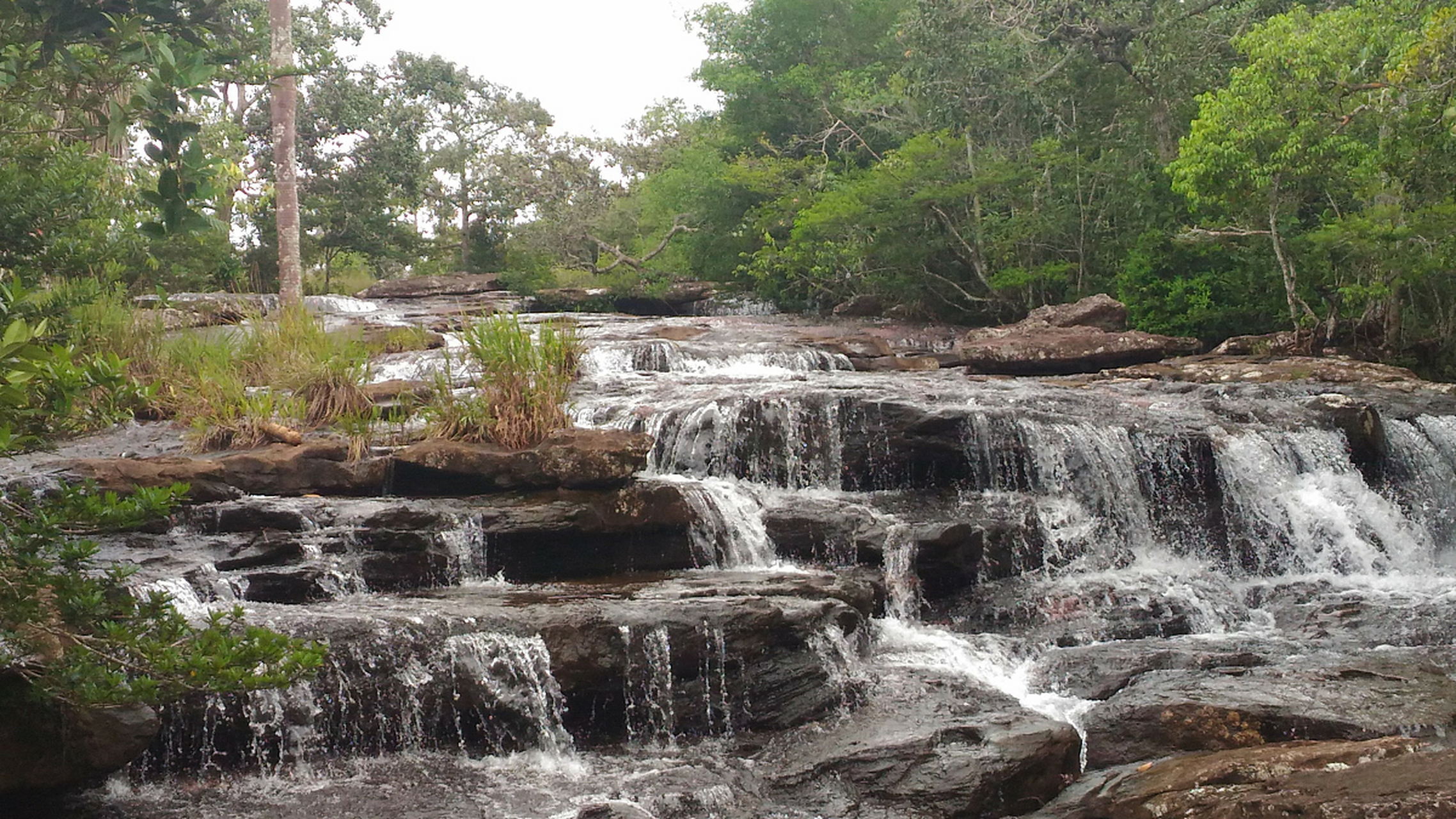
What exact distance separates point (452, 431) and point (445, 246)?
26.4 m

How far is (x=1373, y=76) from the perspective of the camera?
41.4 ft

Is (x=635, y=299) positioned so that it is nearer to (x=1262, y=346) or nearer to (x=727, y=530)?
(x=1262, y=346)

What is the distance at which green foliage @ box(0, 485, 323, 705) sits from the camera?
3.40 m

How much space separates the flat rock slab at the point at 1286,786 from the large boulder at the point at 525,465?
13.2ft

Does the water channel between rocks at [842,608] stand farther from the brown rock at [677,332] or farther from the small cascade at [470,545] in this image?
the brown rock at [677,332]

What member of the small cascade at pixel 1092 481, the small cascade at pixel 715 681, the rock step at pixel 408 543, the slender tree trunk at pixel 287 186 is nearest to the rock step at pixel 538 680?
the small cascade at pixel 715 681

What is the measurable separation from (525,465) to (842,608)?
8.80ft

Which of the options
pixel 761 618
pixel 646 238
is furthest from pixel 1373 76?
pixel 646 238

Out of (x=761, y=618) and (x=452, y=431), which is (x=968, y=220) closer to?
(x=452, y=431)

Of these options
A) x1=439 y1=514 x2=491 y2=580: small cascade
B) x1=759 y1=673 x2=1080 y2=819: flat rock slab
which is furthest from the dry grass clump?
x1=759 y1=673 x2=1080 y2=819: flat rock slab

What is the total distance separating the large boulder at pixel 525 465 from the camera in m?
7.98

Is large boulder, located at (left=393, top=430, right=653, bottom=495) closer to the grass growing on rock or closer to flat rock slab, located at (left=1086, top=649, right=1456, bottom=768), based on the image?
the grass growing on rock

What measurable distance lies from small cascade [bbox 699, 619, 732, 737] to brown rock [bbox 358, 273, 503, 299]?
2025 centimetres

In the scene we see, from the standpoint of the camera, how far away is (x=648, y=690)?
19.5 ft
